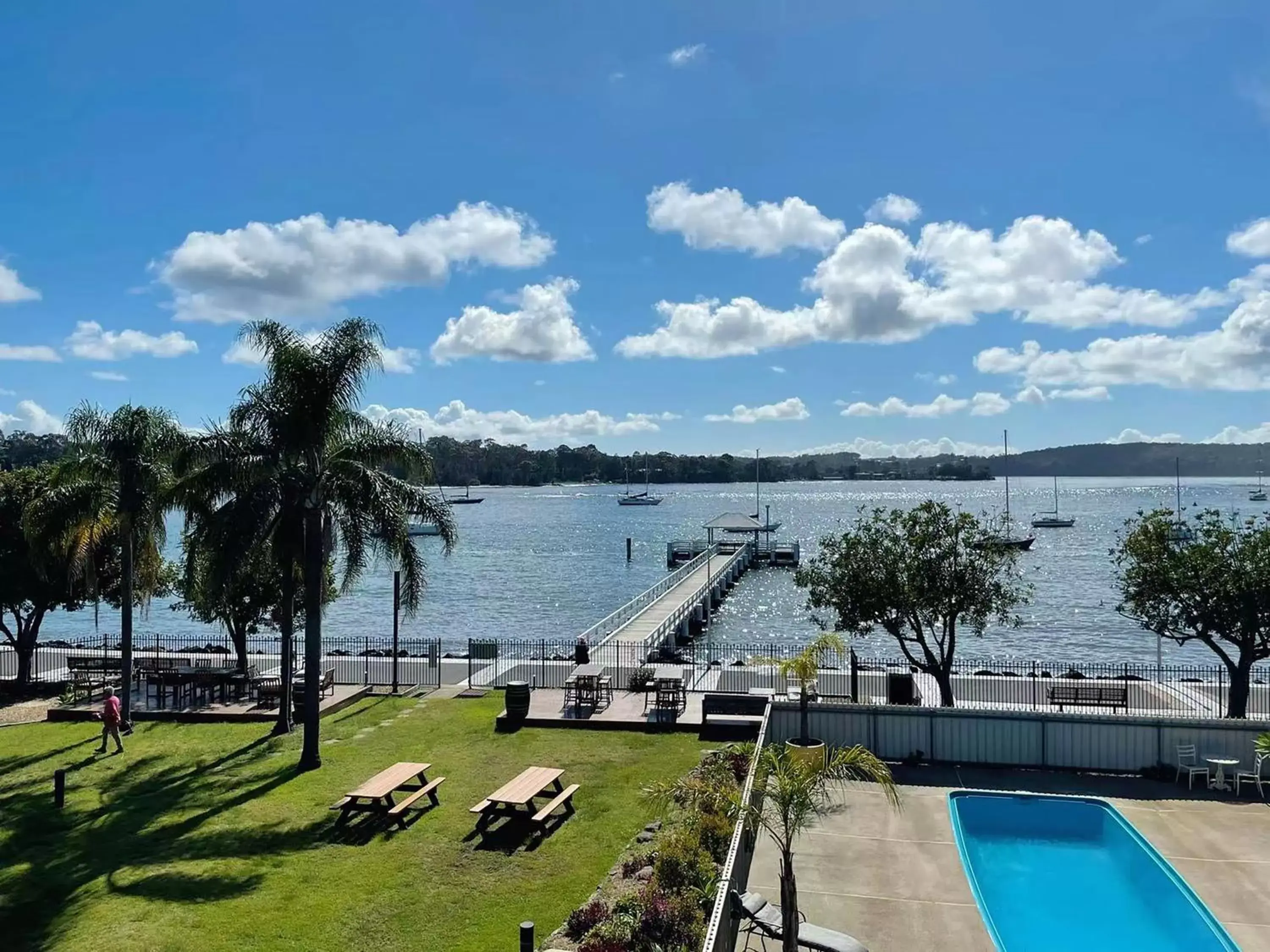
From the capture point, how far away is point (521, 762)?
16500 mm

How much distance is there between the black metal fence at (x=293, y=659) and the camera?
85.3 ft

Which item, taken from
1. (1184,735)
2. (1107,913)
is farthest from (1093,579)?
(1107,913)

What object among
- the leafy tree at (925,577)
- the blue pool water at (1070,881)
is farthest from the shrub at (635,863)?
the leafy tree at (925,577)

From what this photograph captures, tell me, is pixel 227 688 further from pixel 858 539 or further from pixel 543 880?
pixel 858 539

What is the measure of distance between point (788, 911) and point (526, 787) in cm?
541

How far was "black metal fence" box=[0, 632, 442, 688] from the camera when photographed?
2598 cm

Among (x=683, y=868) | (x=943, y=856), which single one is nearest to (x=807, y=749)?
(x=943, y=856)

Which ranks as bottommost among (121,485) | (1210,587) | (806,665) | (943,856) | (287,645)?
(943,856)

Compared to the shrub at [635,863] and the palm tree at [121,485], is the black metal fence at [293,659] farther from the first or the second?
the shrub at [635,863]

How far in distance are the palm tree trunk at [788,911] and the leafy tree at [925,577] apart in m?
13.2

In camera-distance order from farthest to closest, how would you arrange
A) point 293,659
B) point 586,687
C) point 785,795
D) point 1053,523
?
1. point 1053,523
2. point 293,659
3. point 586,687
4. point 785,795

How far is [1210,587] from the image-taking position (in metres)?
19.6

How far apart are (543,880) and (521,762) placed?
542 centimetres

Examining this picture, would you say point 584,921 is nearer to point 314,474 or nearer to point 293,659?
point 314,474
